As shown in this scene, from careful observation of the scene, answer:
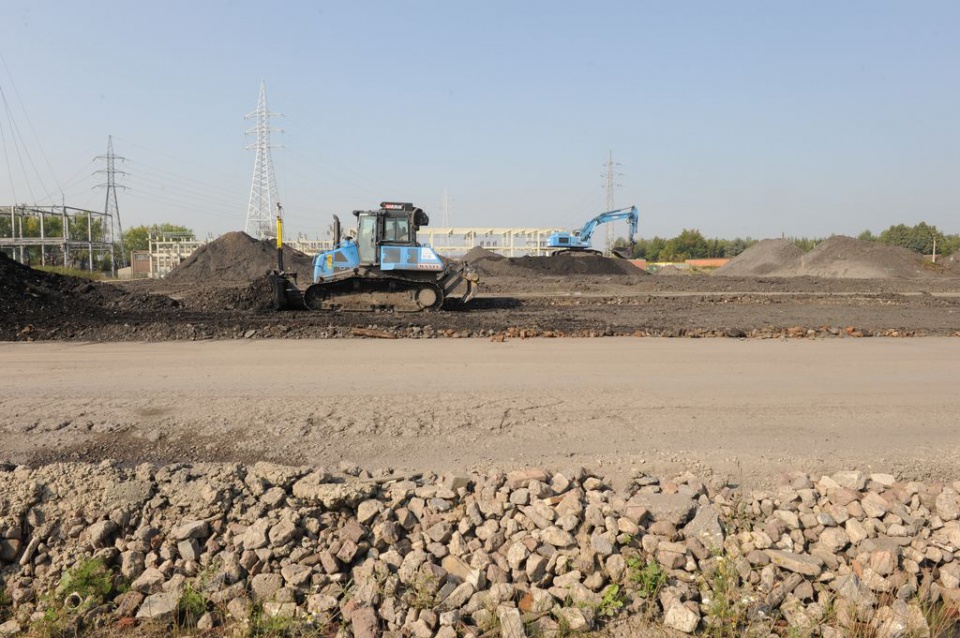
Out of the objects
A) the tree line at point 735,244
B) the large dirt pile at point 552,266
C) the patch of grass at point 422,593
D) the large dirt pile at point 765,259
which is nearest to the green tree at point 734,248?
the tree line at point 735,244

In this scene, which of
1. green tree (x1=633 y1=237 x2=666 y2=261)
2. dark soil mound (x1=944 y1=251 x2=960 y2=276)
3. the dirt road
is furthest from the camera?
green tree (x1=633 y1=237 x2=666 y2=261)

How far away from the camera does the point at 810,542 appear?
441 cm

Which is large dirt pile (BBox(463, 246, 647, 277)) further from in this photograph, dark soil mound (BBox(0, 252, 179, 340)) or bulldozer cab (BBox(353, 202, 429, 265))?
dark soil mound (BBox(0, 252, 179, 340))

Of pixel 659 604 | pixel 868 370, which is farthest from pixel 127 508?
pixel 868 370

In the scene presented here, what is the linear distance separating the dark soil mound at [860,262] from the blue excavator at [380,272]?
27.7m

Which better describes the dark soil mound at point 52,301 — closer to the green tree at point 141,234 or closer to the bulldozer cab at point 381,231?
the bulldozer cab at point 381,231

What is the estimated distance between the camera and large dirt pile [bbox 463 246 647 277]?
35719 millimetres

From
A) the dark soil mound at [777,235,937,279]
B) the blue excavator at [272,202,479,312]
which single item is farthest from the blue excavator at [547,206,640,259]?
the blue excavator at [272,202,479,312]

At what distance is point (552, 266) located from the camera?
120 feet

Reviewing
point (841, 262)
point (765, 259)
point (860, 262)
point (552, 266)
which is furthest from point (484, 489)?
point (765, 259)

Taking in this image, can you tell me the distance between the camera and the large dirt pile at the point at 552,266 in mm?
35719

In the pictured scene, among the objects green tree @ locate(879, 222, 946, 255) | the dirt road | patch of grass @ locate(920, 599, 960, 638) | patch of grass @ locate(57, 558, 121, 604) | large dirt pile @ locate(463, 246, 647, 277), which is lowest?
patch of grass @ locate(920, 599, 960, 638)

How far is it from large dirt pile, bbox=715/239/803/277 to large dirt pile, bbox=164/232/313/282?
27.8 meters

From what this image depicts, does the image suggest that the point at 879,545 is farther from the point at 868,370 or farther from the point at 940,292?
the point at 940,292
